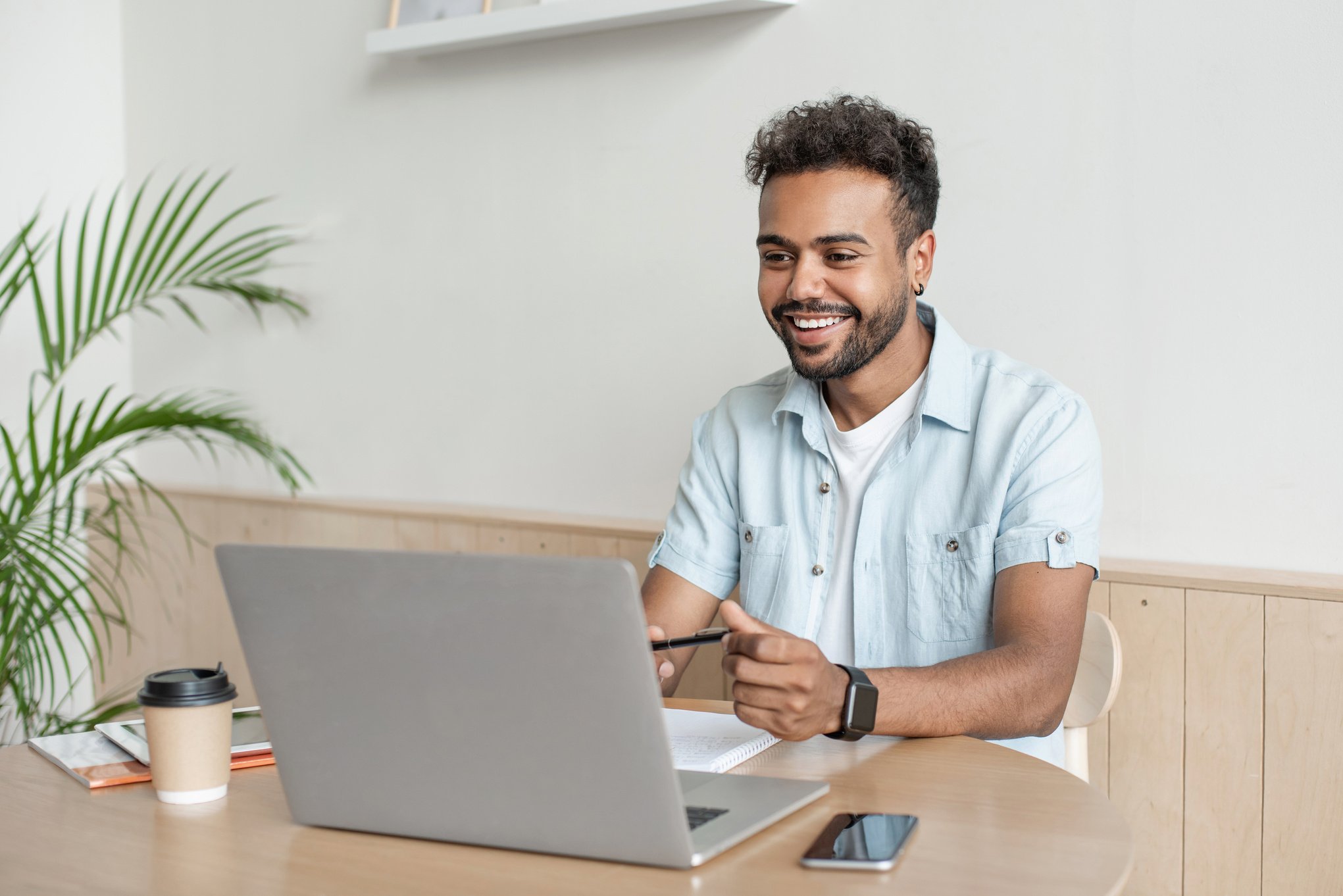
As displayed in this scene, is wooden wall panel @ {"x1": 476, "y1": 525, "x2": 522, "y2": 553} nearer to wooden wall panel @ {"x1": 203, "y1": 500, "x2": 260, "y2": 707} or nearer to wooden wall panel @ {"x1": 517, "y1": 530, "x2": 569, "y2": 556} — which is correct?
wooden wall panel @ {"x1": 517, "y1": 530, "x2": 569, "y2": 556}

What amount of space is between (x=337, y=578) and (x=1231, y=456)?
149 cm

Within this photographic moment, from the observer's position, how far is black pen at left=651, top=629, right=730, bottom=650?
1.26m

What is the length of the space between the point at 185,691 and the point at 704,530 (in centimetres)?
91

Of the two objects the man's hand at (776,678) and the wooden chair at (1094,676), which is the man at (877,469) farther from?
the man's hand at (776,678)

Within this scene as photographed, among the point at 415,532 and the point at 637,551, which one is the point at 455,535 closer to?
the point at 415,532

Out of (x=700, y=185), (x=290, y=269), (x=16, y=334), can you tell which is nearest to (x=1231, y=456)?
(x=700, y=185)

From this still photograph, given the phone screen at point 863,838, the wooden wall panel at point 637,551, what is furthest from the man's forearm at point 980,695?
the wooden wall panel at point 637,551

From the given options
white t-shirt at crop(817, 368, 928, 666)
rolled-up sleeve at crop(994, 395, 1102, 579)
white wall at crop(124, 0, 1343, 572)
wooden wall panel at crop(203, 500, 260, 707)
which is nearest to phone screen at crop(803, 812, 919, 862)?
rolled-up sleeve at crop(994, 395, 1102, 579)

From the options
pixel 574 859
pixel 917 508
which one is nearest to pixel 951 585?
pixel 917 508

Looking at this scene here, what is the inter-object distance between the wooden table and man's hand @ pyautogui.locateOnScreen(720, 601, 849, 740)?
0.04 m

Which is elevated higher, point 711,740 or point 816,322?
point 816,322

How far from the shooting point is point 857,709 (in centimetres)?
127

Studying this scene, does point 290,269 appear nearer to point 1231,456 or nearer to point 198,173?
point 198,173

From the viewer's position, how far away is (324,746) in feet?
3.43
